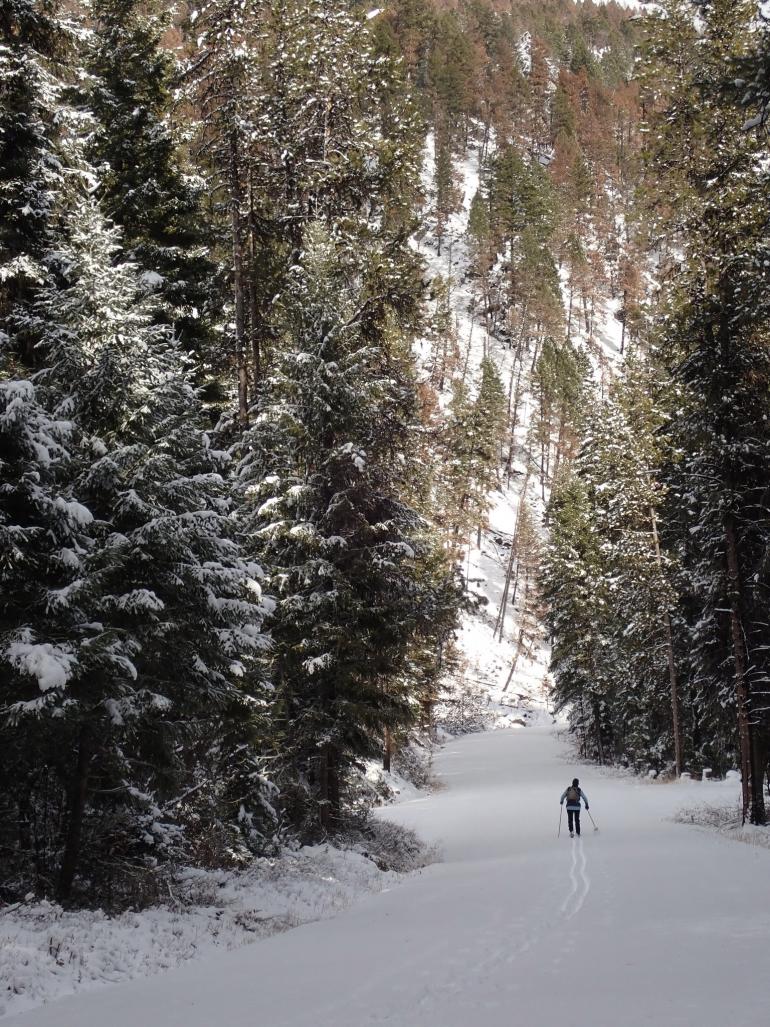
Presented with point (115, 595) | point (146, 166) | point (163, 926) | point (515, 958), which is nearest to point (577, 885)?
point (515, 958)


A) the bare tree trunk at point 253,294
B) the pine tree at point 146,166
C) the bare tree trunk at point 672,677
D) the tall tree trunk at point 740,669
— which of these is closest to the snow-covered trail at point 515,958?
the tall tree trunk at point 740,669

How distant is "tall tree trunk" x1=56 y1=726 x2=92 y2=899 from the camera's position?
9484mm

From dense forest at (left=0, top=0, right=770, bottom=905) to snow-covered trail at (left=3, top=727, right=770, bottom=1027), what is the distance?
275 centimetres

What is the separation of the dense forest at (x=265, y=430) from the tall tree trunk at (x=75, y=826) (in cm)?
4

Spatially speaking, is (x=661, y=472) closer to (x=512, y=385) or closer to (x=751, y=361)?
(x=751, y=361)

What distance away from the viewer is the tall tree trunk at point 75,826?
373 inches

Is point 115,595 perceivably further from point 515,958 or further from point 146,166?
point 146,166

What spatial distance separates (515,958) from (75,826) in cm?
540

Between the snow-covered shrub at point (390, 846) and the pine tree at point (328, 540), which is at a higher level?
the pine tree at point (328, 540)

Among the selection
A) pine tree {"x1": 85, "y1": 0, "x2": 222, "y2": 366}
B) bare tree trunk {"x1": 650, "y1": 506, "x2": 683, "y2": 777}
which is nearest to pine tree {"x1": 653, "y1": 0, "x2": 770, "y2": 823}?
bare tree trunk {"x1": 650, "y1": 506, "x2": 683, "y2": 777}

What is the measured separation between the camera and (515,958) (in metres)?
8.46

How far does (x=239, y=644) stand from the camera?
38.4 feet

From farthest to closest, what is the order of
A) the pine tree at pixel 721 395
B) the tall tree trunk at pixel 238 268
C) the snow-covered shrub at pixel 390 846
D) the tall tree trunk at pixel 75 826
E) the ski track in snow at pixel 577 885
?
1. the tall tree trunk at pixel 238 268
2. the snow-covered shrub at pixel 390 846
3. the pine tree at pixel 721 395
4. the ski track in snow at pixel 577 885
5. the tall tree trunk at pixel 75 826

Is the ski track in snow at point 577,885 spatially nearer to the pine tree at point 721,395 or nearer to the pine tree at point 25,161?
the pine tree at point 721,395
